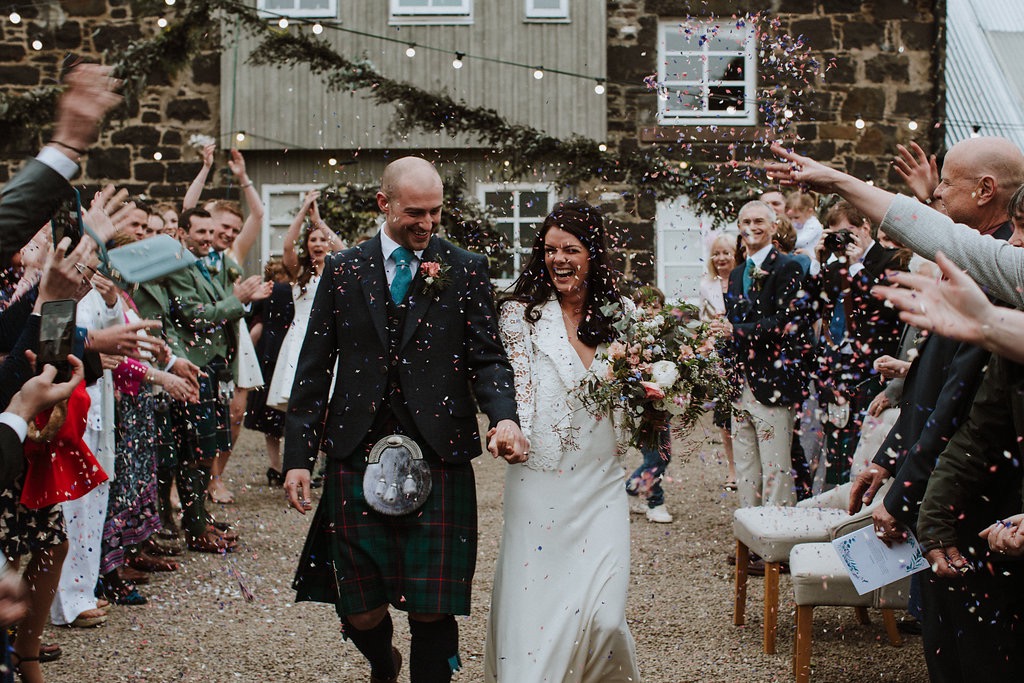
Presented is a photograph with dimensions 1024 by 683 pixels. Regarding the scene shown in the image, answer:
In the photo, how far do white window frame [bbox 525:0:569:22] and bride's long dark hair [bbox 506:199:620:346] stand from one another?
39.8 ft

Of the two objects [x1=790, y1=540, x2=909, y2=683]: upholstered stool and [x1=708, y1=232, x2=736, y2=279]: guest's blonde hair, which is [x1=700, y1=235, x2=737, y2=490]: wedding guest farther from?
[x1=790, y1=540, x2=909, y2=683]: upholstered stool

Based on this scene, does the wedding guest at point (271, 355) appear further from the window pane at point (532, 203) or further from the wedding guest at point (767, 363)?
the window pane at point (532, 203)

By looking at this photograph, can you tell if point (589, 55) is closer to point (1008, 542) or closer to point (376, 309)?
point (376, 309)

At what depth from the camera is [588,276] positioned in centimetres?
471

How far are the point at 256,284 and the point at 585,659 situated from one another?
4.51 meters

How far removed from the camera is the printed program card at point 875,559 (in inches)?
167

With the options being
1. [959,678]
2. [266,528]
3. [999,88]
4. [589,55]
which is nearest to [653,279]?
[589,55]

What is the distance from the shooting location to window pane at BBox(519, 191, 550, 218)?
14872 millimetres

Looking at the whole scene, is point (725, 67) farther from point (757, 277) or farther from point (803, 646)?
point (803, 646)

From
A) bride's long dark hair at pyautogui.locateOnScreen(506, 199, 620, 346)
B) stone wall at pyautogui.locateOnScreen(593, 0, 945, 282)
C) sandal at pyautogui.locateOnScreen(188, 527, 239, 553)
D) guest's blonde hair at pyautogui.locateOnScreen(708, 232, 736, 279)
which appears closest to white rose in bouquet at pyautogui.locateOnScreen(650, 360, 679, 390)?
bride's long dark hair at pyautogui.locateOnScreen(506, 199, 620, 346)

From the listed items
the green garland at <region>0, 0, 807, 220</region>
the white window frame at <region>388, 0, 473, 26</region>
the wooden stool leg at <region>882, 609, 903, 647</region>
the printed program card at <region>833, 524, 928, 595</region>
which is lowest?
the wooden stool leg at <region>882, 609, 903, 647</region>

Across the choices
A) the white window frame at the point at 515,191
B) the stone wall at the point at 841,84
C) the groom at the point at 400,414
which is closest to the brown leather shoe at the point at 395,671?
the groom at the point at 400,414

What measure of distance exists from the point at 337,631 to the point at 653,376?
2602 millimetres

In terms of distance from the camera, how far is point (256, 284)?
7875 millimetres
